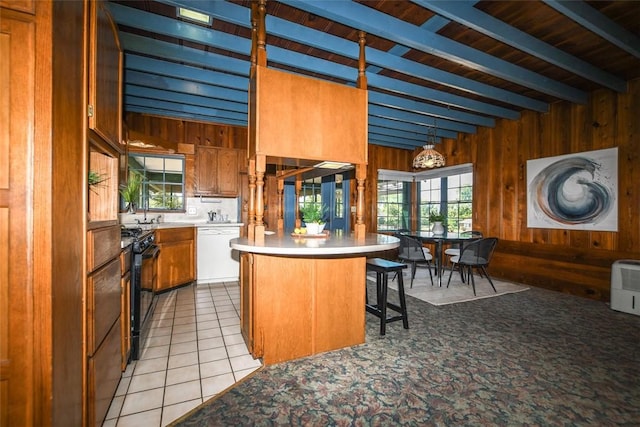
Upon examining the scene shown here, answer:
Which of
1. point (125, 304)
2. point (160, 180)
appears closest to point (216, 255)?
point (160, 180)

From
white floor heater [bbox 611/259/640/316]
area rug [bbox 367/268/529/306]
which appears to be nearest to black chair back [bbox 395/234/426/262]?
area rug [bbox 367/268/529/306]

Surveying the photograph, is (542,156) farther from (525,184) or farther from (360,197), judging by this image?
(360,197)

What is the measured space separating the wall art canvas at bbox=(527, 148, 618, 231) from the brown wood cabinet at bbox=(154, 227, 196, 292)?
16.9 feet

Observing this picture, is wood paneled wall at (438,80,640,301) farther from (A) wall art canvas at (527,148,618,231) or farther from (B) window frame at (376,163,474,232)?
(B) window frame at (376,163,474,232)

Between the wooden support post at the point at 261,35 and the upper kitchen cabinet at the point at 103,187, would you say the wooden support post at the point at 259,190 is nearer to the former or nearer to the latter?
the wooden support post at the point at 261,35

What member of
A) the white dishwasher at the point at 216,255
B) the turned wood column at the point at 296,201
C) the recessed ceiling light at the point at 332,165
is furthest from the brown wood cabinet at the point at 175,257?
the recessed ceiling light at the point at 332,165

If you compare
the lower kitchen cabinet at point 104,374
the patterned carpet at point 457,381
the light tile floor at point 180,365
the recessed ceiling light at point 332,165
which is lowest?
the light tile floor at point 180,365

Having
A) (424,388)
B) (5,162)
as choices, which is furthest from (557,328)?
(5,162)

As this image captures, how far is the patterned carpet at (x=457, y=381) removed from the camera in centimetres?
151

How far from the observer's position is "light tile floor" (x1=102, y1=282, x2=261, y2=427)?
5.17 ft

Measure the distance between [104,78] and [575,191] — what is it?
5.13m

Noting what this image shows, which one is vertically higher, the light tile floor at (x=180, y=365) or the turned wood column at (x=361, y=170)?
the turned wood column at (x=361, y=170)

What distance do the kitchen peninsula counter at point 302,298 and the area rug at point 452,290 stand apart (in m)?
1.59

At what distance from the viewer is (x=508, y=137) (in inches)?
181
